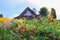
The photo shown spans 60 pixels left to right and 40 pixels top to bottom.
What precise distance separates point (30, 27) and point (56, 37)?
439mm

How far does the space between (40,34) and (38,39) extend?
0.39 feet

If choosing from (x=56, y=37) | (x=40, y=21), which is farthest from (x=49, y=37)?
(x=40, y=21)

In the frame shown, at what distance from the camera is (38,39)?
448 cm

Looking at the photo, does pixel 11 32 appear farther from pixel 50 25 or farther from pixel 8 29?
pixel 50 25

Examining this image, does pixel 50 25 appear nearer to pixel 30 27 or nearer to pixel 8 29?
pixel 30 27

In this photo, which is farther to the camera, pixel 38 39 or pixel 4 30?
pixel 4 30

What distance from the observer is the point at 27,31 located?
14.6 feet

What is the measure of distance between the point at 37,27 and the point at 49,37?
0.84 ft

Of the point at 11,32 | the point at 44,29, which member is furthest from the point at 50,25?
the point at 11,32

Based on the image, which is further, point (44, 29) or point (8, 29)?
point (8, 29)

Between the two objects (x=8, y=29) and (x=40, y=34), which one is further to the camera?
(x=8, y=29)

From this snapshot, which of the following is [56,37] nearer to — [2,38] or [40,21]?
[40,21]

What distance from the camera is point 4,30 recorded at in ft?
16.1

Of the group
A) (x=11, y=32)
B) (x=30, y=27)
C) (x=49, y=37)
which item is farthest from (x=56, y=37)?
(x=11, y=32)
